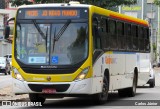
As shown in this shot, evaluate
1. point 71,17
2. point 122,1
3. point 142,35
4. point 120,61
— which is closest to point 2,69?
point 122,1

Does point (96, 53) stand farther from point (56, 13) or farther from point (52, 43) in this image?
point (56, 13)

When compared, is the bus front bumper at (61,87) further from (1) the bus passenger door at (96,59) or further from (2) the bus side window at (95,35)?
(2) the bus side window at (95,35)

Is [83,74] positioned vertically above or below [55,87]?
above

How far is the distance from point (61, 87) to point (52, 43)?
4.42 feet

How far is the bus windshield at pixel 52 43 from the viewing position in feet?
58.5

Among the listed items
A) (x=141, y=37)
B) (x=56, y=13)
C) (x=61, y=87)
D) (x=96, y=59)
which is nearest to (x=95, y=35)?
(x=96, y=59)

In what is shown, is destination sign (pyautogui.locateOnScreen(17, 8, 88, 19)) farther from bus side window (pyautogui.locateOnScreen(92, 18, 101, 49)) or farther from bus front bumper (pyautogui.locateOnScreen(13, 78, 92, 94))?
bus front bumper (pyautogui.locateOnScreen(13, 78, 92, 94))

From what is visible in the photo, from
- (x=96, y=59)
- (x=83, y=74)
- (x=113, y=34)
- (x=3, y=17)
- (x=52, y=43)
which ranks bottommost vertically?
(x=83, y=74)

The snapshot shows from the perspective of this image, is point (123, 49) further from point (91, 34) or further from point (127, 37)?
point (91, 34)

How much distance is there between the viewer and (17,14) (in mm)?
18609

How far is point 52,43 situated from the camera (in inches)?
707

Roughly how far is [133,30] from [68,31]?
6.66m

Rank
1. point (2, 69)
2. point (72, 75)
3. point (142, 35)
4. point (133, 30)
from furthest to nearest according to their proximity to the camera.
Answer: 1. point (2, 69)
2. point (142, 35)
3. point (133, 30)
4. point (72, 75)

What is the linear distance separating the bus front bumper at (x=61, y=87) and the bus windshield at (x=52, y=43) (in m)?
0.60
